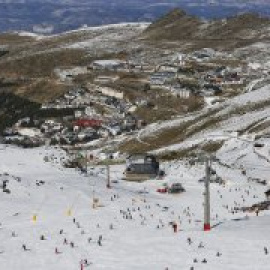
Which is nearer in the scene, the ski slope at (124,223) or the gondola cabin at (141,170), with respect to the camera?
the ski slope at (124,223)

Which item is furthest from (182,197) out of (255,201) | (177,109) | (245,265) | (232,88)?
(232,88)

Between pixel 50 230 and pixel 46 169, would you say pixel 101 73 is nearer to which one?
pixel 46 169

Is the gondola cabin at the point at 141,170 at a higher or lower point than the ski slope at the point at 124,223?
lower

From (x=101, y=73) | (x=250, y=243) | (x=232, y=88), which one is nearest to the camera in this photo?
(x=250, y=243)

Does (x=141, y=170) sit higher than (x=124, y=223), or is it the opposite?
(x=124, y=223)

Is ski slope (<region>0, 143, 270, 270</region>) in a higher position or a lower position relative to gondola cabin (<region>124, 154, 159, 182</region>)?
higher

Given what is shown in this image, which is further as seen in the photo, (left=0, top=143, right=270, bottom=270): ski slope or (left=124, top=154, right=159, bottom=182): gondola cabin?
(left=124, top=154, right=159, bottom=182): gondola cabin

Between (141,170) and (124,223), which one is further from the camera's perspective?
(141,170)

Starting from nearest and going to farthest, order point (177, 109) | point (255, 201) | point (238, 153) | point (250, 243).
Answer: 1. point (250, 243)
2. point (255, 201)
3. point (238, 153)
4. point (177, 109)
